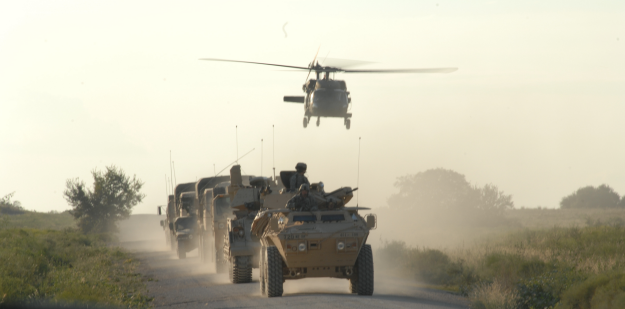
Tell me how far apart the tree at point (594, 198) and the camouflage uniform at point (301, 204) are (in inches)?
3647

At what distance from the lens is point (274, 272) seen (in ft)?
48.4

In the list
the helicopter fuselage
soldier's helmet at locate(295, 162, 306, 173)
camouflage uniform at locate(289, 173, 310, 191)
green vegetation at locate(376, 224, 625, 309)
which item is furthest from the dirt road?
the helicopter fuselage

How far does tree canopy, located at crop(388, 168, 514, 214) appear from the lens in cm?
6688

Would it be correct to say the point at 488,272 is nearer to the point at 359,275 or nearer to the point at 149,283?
the point at 359,275

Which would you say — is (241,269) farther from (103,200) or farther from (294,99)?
(103,200)

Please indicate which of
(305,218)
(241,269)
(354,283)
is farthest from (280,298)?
(241,269)

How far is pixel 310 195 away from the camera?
1520 centimetres

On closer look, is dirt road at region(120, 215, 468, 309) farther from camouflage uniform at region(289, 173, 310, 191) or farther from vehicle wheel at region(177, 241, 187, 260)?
vehicle wheel at region(177, 241, 187, 260)

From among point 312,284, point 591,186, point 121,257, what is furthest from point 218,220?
point 591,186

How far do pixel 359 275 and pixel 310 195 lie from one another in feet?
6.66

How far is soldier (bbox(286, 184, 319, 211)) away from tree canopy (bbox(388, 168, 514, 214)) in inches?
2095

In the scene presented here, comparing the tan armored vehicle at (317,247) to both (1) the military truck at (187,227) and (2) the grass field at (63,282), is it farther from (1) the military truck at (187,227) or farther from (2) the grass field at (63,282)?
(1) the military truck at (187,227)

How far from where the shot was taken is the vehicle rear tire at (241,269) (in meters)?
19.1

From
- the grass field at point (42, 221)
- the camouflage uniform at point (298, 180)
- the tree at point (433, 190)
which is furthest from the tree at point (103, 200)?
the camouflage uniform at point (298, 180)
